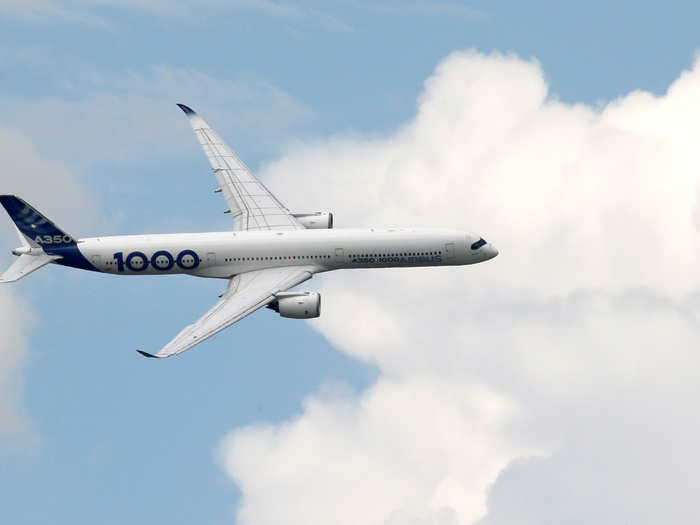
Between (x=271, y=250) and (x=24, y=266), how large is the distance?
74.3 feet

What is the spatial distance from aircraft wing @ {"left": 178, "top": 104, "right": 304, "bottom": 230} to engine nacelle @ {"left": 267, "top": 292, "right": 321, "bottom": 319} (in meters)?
12.8

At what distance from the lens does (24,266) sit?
114125 millimetres

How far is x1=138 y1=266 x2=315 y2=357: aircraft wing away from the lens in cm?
10031

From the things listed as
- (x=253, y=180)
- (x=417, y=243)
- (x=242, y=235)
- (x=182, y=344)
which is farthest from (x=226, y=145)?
(x=182, y=344)

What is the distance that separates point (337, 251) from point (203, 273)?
12707mm

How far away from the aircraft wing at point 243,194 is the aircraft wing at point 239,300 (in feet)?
25.8

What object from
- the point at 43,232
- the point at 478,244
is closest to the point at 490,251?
the point at 478,244

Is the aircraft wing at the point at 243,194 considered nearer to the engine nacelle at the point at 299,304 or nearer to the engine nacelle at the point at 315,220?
the engine nacelle at the point at 315,220

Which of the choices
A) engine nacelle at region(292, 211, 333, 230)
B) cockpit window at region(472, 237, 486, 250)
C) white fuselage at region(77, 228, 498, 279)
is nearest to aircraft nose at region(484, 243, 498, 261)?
cockpit window at region(472, 237, 486, 250)

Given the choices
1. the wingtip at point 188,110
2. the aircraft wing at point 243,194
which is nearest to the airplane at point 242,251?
the aircraft wing at point 243,194

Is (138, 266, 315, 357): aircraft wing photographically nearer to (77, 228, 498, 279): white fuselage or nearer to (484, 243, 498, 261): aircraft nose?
(77, 228, 498, 279): white fuselage

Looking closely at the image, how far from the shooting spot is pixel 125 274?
4606 inches

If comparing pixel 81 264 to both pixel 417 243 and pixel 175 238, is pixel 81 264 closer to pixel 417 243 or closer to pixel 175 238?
pixel 175 238

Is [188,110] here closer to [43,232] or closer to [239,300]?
[43,232]
